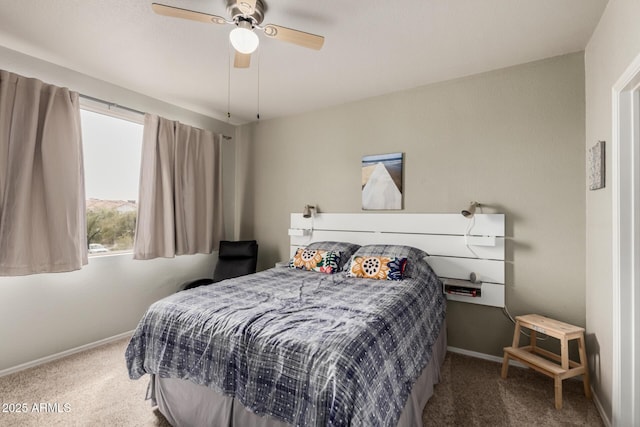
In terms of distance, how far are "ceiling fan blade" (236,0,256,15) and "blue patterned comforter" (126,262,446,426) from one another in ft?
5.78

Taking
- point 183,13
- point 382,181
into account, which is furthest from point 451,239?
point 183,13

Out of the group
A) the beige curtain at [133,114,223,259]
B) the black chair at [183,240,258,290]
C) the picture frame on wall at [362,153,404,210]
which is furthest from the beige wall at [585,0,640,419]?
the beige curtain at [133,114,223,259]

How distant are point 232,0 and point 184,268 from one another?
3010 mm

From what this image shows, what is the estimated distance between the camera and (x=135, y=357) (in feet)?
6.27

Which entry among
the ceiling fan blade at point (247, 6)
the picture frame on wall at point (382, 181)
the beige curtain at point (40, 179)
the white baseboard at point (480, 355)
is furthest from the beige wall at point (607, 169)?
the beige curtain at point (40, 179)

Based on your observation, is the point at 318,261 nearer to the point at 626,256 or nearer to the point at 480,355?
the point at 480,355

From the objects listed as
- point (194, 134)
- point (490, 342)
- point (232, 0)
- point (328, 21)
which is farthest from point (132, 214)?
point (490, 342)

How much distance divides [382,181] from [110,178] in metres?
2.83

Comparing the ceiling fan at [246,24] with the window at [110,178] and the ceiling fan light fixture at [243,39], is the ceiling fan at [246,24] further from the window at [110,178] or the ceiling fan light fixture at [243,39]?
the window at [110,178]

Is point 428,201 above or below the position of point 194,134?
below

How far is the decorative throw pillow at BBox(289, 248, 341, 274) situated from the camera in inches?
117

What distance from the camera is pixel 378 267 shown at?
2.68 meters

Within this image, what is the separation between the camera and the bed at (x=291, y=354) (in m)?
1.29

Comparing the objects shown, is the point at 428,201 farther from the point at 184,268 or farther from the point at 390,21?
the point at 184,268
